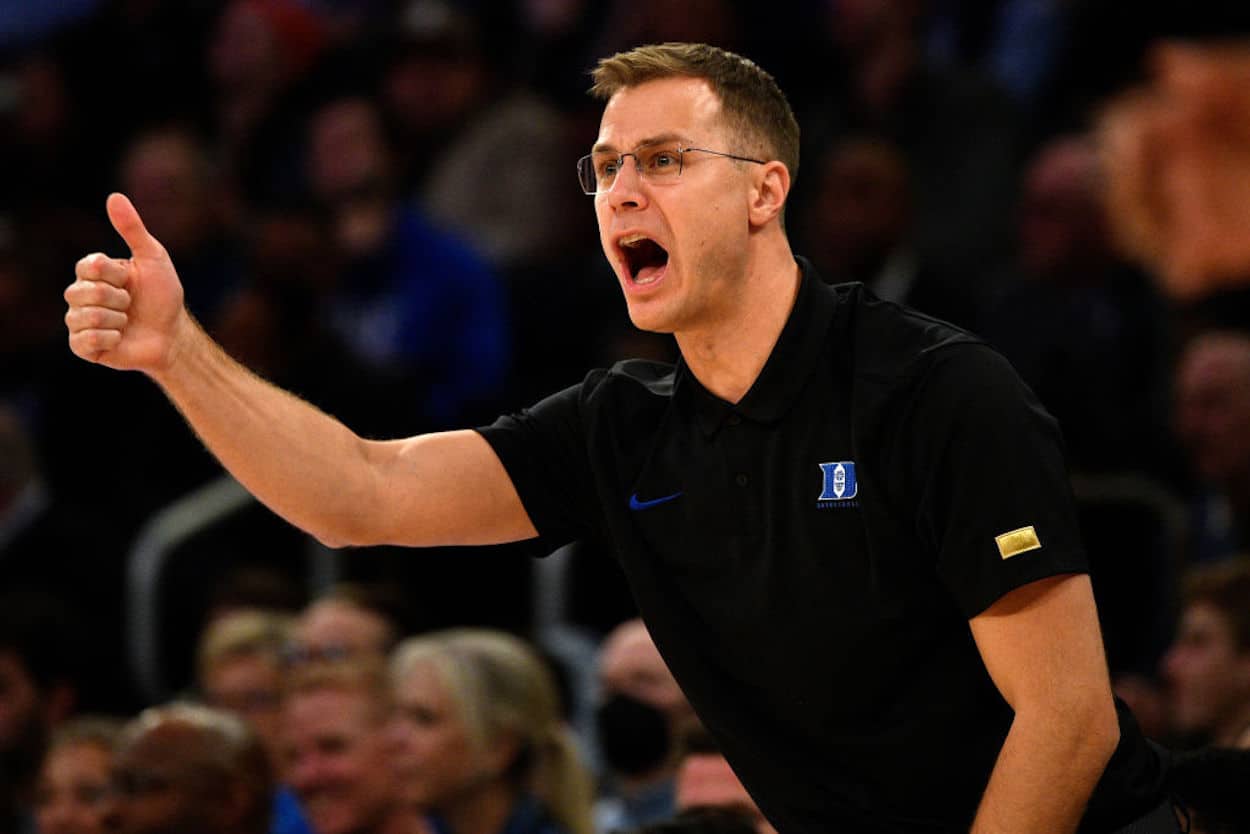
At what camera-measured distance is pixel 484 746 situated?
5.16 m

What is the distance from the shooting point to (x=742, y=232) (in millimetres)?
2953

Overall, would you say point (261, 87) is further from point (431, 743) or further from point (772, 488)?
point (772, 488)

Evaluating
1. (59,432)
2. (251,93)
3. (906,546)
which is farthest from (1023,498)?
(251,93)

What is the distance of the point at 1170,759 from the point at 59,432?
5.02 metres

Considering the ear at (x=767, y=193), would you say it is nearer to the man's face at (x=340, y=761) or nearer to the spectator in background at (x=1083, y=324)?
the man's face at (x=340, y=761)

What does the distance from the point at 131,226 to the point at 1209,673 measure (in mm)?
3082

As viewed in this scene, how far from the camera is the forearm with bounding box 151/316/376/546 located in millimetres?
2906

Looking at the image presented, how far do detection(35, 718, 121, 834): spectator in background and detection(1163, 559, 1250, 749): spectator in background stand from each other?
259 centimetres

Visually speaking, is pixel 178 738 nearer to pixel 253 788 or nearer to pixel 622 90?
pixel 253 788

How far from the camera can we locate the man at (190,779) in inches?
171

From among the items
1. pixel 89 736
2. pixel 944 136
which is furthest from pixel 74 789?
pixel 944 136

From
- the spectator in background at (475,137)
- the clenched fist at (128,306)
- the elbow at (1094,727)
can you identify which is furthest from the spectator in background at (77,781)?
the spectator in background at (475,137)

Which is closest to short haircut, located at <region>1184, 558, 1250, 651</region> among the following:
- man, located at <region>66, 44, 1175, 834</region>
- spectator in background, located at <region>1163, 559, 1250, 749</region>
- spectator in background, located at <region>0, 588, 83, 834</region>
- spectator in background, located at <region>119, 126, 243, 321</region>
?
spectator in background, located at <region>1163, 559, 1250, 749</region>

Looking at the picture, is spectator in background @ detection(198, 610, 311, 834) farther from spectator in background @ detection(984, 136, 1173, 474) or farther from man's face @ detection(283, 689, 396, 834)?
spectator in background @ detection(984, 136, 1173, 474)
